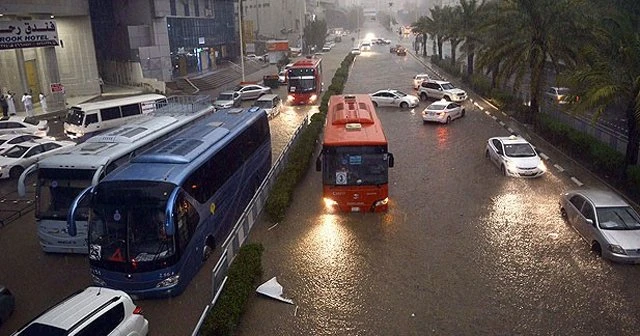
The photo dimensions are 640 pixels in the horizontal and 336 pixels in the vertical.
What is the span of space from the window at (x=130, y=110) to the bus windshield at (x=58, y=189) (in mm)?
16103

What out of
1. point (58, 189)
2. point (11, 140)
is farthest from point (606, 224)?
point (11, 140)

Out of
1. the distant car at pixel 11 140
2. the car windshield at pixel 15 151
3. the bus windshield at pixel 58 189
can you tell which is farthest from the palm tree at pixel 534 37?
the distant car at pixel 11 140

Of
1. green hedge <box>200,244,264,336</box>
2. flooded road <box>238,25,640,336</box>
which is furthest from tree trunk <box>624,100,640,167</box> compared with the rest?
green hedge <box>200,244,264,336</box>

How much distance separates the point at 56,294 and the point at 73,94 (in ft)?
129

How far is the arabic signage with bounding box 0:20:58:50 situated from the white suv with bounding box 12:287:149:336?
107 ft

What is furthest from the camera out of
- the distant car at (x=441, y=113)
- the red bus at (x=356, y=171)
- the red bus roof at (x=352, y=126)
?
the distant car at (x=441, y=113)

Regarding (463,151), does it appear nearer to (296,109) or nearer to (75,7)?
(296,109)

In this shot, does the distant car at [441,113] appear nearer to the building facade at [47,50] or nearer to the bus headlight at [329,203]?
the bus headlight at [329,203]

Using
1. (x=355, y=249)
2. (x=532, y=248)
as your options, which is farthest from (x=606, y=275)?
(x=355, y=249)

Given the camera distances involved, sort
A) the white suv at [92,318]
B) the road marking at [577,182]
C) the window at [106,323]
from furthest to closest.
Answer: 1. the road marking at [577,182]
2. the window at [106,323]
3. the white suv at [92,318]

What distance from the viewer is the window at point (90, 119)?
93.5 feet

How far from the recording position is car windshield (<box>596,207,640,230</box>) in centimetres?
1487

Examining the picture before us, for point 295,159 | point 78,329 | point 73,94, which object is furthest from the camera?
point 73,94

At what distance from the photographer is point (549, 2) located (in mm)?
27375
